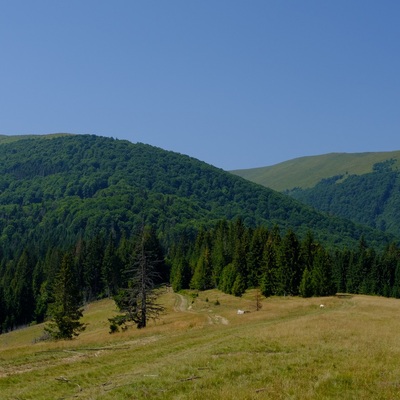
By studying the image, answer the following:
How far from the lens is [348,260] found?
139m

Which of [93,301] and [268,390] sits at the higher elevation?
[268,390]

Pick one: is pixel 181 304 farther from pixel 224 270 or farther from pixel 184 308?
pixel 224 270

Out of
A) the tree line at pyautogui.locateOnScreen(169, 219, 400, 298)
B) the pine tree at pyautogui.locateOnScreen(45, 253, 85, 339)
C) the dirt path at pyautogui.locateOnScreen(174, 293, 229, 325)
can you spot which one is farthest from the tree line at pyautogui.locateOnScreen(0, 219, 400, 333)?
the pine tree at pyautogui.locateOnScreen(45, 253, 85, 339)

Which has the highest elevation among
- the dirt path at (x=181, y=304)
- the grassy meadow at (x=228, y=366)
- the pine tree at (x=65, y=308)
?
the grassy meadow at (x=228, y=366)

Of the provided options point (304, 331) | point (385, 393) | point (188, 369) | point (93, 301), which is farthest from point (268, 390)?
point (93, 301)

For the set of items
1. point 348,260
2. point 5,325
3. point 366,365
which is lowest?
point 5,325

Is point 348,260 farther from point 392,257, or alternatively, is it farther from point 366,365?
point 366,365

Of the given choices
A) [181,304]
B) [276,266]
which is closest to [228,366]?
[181,304]

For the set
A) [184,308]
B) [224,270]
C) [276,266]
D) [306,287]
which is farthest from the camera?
[224,270]

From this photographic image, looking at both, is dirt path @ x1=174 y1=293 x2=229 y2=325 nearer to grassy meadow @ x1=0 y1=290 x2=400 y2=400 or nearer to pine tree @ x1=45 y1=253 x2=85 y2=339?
grassy meadow @ x1=0 y1=290 x2=400 y2=400

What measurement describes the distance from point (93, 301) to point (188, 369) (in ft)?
368

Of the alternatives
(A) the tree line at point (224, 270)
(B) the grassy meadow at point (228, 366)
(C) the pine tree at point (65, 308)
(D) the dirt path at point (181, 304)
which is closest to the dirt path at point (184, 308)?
(D) the dirt path at point (181, 304)

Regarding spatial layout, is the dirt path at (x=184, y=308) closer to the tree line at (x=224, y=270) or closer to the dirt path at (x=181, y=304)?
the dirt path at (x=181, y=304)

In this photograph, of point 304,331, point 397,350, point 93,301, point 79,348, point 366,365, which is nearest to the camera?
point 366,365
